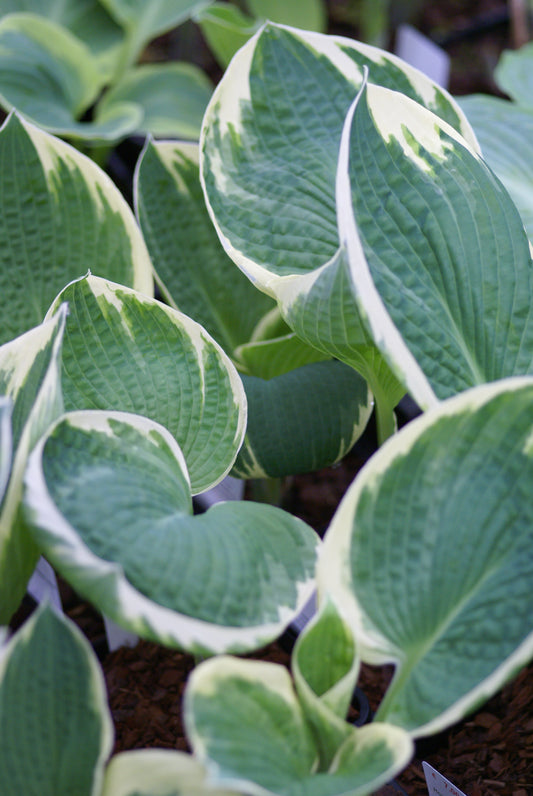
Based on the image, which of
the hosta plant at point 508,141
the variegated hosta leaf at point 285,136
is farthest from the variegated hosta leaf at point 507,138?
the variegated hosta leaf at point 285,136

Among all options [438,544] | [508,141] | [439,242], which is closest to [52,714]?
[438,544]

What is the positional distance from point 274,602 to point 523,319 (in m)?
0.21

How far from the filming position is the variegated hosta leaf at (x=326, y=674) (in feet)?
1.30

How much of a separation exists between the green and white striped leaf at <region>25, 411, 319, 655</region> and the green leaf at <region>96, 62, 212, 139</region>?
75 centimetres

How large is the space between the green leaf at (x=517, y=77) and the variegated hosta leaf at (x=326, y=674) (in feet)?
2.23

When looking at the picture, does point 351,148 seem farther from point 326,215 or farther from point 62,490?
point 62,490

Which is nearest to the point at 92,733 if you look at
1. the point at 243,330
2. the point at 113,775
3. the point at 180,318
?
the point at 113,775

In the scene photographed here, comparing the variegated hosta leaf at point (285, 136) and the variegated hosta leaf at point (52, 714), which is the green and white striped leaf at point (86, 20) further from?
the variegated hosta leaf at point (52, 714)

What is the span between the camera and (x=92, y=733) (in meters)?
0.39

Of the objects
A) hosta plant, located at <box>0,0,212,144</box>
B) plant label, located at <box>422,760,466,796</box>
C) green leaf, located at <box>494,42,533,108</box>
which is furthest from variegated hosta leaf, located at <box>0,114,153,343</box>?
green leaf, located at <box>494,42,533,108</box>

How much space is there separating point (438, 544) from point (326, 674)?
85 millimetres

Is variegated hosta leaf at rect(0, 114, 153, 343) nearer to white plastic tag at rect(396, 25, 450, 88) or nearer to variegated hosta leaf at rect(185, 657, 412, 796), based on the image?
variegated hosta leaf at rect(185, 657, 412, 796)

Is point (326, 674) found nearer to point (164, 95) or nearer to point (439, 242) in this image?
point (439, 242)

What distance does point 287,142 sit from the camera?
0.57m
